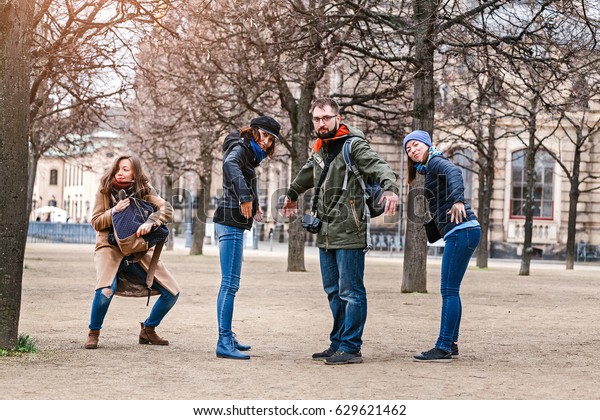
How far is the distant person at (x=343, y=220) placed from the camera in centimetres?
906

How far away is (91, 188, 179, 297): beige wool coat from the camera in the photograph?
9.70 m

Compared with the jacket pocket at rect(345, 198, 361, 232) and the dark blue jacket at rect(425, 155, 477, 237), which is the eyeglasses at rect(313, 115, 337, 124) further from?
the dark blue jacket at rect(425, 155, 477, 237)

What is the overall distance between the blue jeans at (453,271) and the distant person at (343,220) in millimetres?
758

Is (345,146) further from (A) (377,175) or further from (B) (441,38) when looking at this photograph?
(B) (441,38)

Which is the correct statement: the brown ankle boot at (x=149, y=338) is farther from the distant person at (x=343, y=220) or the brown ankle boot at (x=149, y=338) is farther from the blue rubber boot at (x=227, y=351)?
the distant person at (x=343, y=220)

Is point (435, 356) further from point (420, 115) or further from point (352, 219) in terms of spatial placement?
point (420, 115)

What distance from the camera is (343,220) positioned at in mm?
9094

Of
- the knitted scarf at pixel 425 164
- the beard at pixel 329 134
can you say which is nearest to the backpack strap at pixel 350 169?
the beard at pixel 329 134

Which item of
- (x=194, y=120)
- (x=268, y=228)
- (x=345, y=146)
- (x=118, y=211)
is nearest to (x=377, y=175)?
(x=345, y=146)

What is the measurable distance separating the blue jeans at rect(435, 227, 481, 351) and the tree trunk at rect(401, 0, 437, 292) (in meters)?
7.85

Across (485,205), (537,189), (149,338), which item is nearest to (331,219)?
(149,338)

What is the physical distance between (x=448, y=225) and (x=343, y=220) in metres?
0.97
